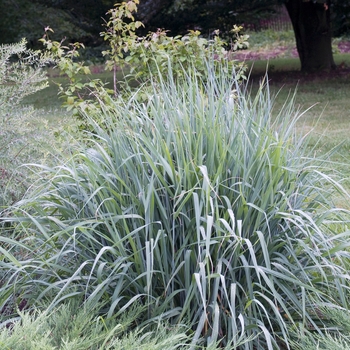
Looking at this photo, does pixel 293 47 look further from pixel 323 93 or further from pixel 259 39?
pixel 323 93

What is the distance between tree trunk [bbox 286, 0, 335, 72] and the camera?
17.0 meters

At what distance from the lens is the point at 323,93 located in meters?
14.0

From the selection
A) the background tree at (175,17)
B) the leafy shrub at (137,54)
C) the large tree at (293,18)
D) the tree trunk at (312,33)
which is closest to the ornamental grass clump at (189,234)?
the leafy shrub at (137,54)

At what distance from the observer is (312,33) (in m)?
17.2

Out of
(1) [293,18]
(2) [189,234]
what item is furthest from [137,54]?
(1) [293,18]

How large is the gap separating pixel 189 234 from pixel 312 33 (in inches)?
607

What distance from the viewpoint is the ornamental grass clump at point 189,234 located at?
274 cm

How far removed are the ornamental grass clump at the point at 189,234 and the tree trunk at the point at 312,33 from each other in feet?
48.1

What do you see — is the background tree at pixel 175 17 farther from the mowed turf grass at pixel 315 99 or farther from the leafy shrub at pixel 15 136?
the leafy shrub at pixel 15 136

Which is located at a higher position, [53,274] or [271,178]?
[271,178]

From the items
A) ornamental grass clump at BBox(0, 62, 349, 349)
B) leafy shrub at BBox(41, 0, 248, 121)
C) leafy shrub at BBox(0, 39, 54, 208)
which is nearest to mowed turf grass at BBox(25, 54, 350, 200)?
leafy shrub at BBox(41, 0, 248, 121)

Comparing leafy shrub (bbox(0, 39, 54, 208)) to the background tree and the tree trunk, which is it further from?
the tree trunk

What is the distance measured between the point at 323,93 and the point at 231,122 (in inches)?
448

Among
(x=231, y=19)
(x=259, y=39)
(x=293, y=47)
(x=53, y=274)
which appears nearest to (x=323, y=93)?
(x=231, y=19)
